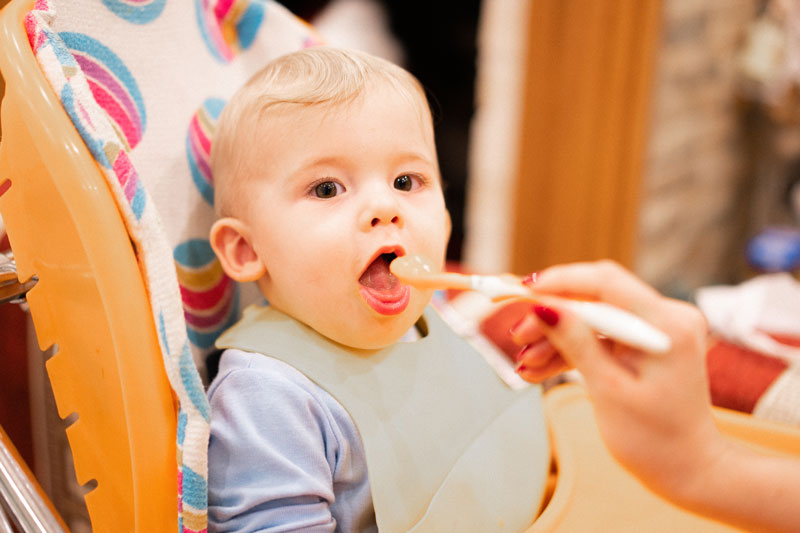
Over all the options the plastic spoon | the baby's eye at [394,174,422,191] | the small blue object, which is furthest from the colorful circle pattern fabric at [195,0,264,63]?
the small blue object

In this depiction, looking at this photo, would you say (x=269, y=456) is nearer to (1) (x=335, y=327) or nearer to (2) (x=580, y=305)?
(1) (x=335, y=327)

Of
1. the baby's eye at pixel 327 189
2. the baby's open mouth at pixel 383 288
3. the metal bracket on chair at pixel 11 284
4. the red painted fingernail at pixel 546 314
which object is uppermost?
the baby's eye at pixel 327 189

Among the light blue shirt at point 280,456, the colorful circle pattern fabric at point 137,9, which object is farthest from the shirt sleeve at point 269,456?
the colorful circle pattern fabric at point 137,9

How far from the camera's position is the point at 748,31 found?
241 cm

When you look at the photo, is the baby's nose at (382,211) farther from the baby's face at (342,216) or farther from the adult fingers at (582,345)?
the adult fingers at (582,345)

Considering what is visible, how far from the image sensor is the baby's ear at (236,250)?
2.07 feet

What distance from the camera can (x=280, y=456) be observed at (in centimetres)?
53

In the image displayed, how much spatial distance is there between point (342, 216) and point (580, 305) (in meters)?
0.24

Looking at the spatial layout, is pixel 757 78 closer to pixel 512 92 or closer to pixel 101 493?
pixel 512 92

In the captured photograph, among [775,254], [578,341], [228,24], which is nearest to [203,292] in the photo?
[228,24]

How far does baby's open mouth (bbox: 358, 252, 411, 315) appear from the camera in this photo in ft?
1.89

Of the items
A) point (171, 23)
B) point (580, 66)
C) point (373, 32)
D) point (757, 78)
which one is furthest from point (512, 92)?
point (171, 23)

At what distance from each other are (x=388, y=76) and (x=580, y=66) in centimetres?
147

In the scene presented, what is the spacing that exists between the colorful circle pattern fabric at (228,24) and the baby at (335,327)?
0.16 metres
